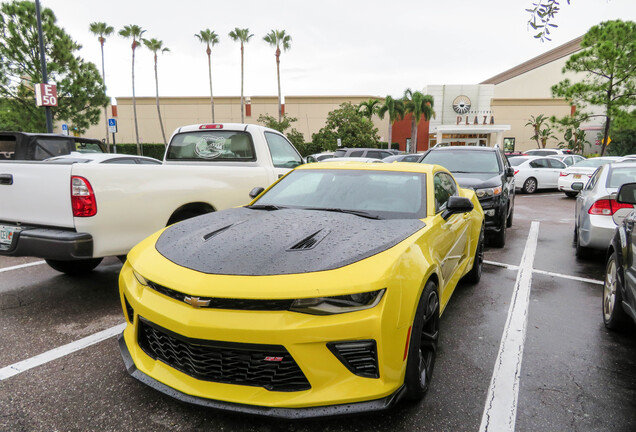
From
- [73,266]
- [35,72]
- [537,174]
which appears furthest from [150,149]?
[73,266]

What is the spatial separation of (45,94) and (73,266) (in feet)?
40.0

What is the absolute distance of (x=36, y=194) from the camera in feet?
12.1

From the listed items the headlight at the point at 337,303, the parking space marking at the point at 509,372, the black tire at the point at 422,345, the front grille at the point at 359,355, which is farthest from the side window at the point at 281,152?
the front grille at the point at 359,355

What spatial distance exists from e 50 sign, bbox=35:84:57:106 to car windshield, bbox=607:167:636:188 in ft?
53.3

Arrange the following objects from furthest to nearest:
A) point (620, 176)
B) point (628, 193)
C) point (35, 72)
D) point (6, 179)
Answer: point (35, 72) → point (620, 176) → point (6, 179) → point (628, 193)

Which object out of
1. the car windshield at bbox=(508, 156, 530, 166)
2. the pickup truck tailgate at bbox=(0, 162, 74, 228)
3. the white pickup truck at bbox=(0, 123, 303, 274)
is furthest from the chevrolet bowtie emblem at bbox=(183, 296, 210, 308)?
the car windshield at bbox=(508, 156, 530, 166)

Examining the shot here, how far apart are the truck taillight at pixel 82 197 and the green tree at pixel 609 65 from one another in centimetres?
3082

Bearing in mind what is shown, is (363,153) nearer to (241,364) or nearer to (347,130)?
(241,364)

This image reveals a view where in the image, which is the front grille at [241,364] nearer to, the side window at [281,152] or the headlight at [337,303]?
the headlight at [337,303]

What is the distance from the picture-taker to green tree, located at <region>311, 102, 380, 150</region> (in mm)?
38438

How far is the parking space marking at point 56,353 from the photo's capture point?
287 centimetres

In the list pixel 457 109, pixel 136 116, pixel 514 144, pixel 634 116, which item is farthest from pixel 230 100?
pixel 634 116

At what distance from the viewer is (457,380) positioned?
280cm

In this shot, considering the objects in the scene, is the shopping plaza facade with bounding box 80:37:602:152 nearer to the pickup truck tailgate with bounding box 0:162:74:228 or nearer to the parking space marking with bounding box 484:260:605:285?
the parking space marking with bounding box 484:260:605:285
